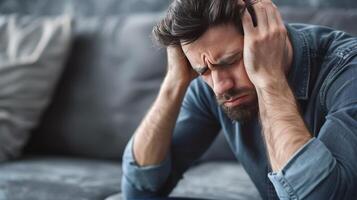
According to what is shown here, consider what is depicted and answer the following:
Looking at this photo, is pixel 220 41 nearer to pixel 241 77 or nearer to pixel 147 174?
pixel 241 77

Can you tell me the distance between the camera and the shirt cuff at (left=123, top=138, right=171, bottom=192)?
129cm

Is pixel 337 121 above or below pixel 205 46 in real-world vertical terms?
below

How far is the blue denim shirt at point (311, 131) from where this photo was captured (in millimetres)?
913

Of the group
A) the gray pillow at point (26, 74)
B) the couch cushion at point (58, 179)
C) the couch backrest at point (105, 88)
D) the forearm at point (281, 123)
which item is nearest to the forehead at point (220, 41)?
the forearm at point (281, 123)

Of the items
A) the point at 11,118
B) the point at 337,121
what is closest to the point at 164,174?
the point at 337,121

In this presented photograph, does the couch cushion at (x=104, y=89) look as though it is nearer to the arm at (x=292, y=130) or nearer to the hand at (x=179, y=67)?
the hand at (x=179, y=67)

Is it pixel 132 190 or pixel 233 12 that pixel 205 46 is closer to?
pixel 233 12

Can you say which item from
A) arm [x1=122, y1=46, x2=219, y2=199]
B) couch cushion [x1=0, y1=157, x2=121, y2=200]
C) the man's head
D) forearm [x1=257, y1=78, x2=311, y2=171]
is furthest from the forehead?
couch cushion [x1=0, y1=157, x2=121, y2=200]

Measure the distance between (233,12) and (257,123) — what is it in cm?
26

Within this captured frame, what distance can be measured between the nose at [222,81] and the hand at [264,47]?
0.06m

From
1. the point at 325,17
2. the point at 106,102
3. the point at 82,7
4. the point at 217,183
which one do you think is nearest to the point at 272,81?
the point at 217,183

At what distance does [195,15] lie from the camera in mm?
1071

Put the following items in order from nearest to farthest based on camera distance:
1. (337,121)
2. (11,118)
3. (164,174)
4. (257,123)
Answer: (337,121), (257,123), (164,174), (11,118)

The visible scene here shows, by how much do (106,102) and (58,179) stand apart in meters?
0.34
